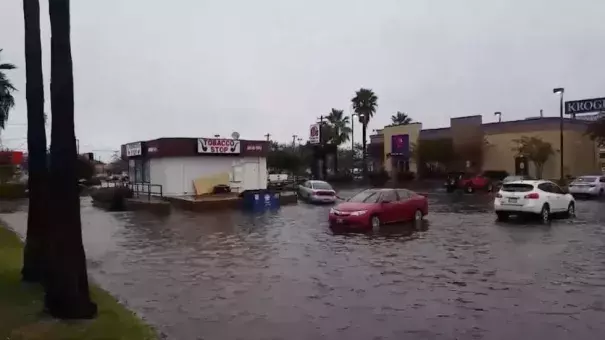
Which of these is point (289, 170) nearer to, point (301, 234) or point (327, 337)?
point (301, 234)

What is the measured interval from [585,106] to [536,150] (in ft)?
36.7

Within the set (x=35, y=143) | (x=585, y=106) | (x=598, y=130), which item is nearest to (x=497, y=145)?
(x=585, y=106)

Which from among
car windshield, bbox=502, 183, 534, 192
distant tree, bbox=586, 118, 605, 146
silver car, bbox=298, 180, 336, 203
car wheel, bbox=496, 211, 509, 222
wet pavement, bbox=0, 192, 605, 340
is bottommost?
wet pavement, bbox=0, 192, 605, 340

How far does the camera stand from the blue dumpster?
33.6m

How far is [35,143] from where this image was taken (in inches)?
395

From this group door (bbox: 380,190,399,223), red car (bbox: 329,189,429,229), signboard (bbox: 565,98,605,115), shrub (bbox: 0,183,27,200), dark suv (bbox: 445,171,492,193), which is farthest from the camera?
signboard (bbox: 565,98,605,115)

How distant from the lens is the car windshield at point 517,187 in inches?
902

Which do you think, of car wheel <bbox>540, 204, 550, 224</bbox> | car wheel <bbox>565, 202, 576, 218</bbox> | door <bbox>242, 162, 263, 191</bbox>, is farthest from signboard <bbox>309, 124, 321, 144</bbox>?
car wheel <bbox>540, 204, 550, 224</bbox>

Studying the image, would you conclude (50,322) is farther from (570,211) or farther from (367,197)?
(570,211)

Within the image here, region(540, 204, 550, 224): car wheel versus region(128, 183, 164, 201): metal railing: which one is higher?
region(128, 183, 164, 201): metal railing

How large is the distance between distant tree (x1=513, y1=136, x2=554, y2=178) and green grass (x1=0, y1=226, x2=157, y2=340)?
5403cm

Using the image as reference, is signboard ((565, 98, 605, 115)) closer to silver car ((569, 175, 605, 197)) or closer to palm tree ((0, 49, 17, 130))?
silver car ((569, 175, 605, 197))

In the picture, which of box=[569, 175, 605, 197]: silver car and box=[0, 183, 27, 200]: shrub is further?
box=[0, 183, 27, 200]: shrub

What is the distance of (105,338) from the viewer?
23.1ft
